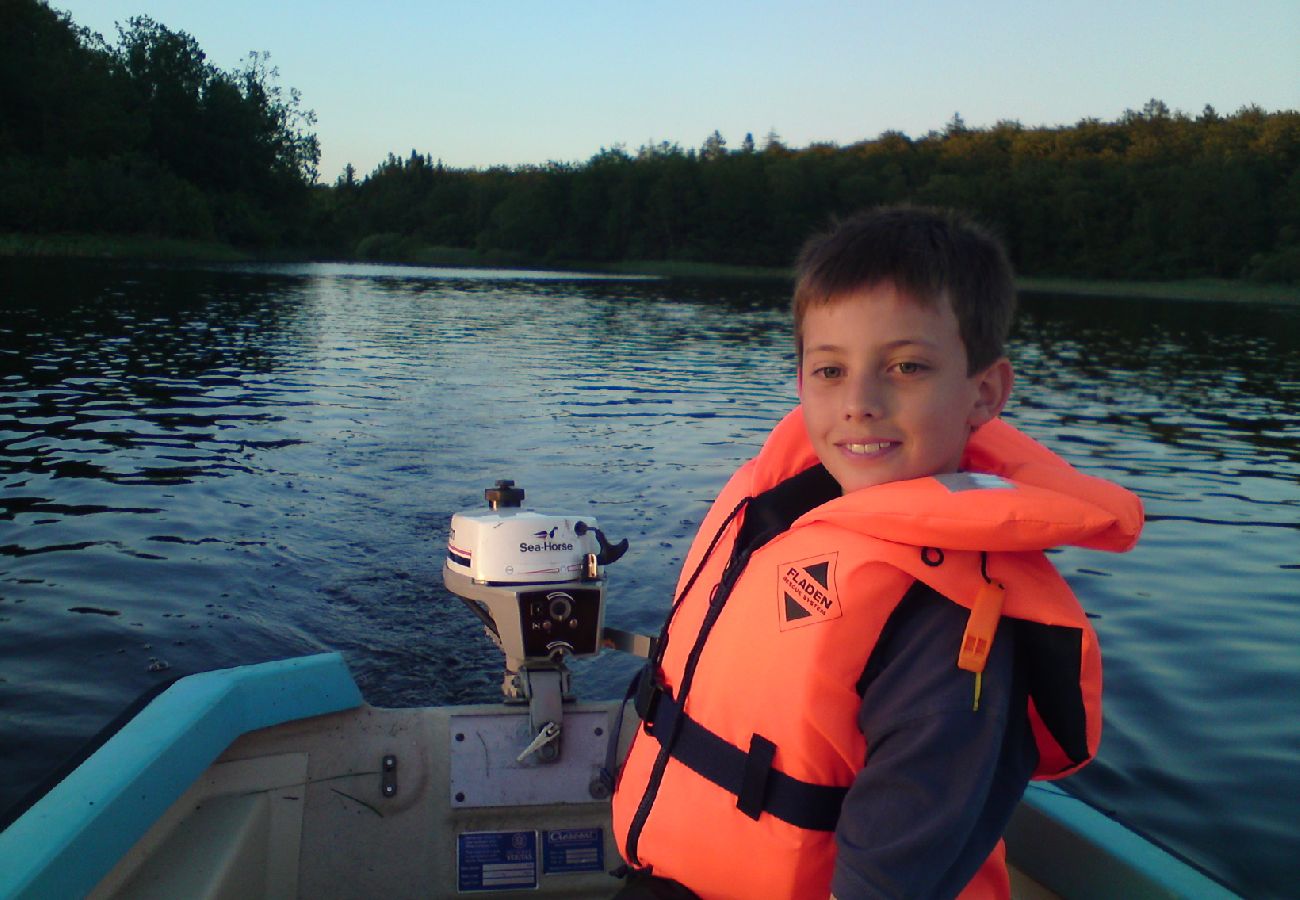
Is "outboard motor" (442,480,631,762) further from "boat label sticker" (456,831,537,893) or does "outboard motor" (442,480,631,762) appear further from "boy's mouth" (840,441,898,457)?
"boy's mouth" (840,441,898,457)

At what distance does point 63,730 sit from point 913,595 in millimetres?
3786

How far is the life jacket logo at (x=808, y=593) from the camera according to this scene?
158 centimetres

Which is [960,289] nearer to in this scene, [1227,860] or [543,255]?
[1227,860]

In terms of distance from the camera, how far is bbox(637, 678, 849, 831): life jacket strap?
158 centimetres

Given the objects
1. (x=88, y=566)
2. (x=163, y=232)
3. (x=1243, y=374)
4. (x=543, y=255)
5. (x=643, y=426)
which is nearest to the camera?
(x=88, y=566)

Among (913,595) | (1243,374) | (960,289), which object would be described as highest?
(960,289)

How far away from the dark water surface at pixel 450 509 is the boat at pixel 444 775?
1712 mm

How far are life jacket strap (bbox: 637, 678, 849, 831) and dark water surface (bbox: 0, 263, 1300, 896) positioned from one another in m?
2.68

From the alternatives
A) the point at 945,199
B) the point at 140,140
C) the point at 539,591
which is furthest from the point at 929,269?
the point at 945,199

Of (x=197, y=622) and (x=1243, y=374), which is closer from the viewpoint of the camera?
(x=197, y=622)

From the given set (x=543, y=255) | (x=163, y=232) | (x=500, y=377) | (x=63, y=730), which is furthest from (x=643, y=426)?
(x=543, y=255)

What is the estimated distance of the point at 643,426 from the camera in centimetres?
1147

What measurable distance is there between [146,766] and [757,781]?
1248mm

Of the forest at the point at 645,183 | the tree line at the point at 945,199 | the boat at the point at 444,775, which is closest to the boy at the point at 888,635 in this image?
the boat at the point at 444,775
